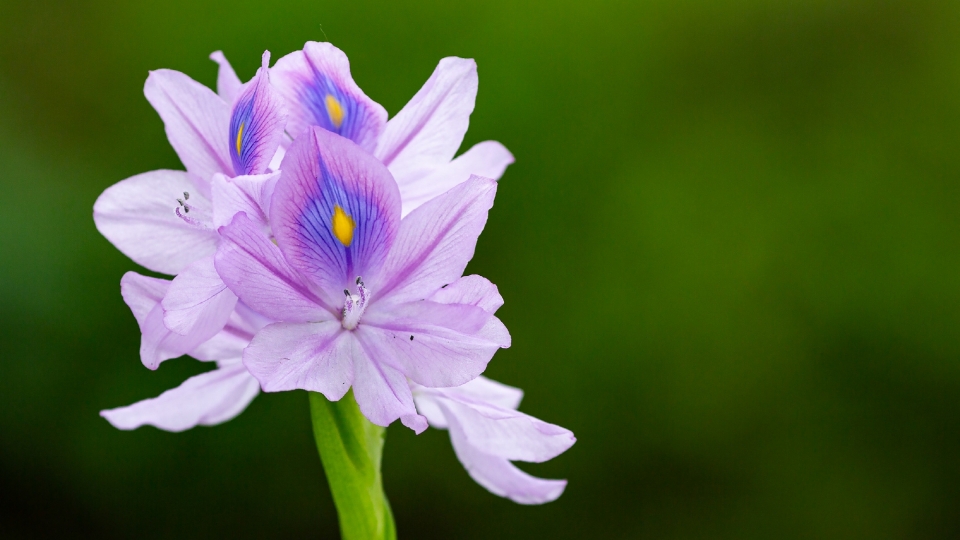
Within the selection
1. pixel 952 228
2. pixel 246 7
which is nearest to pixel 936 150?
pixel 952 228

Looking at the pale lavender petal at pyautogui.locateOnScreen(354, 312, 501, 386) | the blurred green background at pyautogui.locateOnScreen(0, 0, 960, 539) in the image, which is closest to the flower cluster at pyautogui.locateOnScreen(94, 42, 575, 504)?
the pale lavender petal at pyautogui.locateOnScreen(354, 312, 501, 386)

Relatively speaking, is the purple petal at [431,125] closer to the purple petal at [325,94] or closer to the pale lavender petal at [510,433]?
the purple petal at [325,94]

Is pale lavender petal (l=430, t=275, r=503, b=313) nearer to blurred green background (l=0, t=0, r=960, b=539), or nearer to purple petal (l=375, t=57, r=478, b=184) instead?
purple petal (l=375, t=57, r=478, b=184)

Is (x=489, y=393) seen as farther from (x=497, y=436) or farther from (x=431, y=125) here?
(x=431, y=125)

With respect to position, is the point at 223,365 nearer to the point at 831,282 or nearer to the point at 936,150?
the point at 831,282

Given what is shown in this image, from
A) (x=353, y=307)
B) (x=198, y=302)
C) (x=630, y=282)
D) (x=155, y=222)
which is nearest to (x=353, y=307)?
(x=353, y=307)
